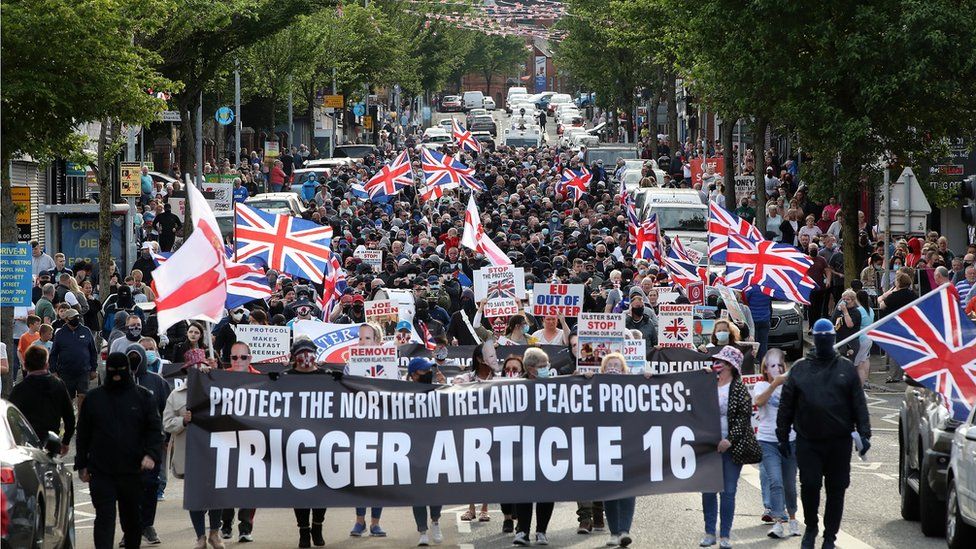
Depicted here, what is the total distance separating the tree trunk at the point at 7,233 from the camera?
880 inches

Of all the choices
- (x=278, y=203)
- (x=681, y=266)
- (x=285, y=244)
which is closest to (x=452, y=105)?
(x=278, y=203)

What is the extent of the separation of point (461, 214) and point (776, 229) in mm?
7263

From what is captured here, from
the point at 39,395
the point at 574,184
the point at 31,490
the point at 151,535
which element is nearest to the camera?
the point at 31,490

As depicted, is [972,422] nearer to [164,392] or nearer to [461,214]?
[164,392]

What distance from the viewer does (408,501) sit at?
41.4 ft

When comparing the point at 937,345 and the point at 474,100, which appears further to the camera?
the point at 474,100

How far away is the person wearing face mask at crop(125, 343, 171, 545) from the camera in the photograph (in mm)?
13274

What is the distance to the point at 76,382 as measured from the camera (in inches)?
834

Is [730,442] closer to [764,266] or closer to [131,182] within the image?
[764,266]

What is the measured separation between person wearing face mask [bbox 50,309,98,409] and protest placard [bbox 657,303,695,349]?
6.83m

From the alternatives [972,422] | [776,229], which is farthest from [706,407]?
[776,229]

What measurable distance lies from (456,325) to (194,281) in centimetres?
723

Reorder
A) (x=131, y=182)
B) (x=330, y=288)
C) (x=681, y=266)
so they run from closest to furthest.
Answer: (x=330, y=288) → (x=681, y=266) → (x=131, y=182)

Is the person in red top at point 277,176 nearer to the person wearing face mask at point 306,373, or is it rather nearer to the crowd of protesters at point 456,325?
the crowd of protesters at point 456,325
